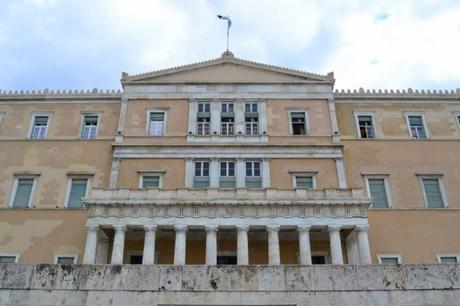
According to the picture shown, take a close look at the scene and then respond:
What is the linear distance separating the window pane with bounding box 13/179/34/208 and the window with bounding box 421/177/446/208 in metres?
24.6

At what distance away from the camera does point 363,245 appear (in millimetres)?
22328

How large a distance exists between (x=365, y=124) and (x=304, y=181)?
262 inches

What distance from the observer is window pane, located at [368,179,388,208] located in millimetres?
26938

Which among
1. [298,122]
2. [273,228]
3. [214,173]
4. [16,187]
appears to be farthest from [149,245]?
[298,122]

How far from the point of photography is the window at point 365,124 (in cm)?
2970

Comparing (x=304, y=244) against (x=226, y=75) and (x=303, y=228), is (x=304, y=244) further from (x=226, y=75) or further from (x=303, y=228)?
(x=226, y=75)

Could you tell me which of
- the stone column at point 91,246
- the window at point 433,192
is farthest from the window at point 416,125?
the stone column at point 91,246

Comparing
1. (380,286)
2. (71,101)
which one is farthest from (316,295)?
(71,101)

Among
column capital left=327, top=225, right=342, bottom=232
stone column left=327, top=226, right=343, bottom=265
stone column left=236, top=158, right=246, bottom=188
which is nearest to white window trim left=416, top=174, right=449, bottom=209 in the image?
column capital left=327, top=225, right=342, bottom=232

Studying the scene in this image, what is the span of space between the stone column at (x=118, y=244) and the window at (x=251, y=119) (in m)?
10.7

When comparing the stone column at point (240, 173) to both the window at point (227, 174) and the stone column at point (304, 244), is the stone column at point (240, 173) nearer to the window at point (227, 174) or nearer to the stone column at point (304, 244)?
the window at point (227, 174)

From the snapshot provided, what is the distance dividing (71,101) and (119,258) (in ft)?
45.1

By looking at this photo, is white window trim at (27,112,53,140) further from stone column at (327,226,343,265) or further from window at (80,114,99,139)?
stone column at (327,226,343,265)

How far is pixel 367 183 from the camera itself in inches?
1086
